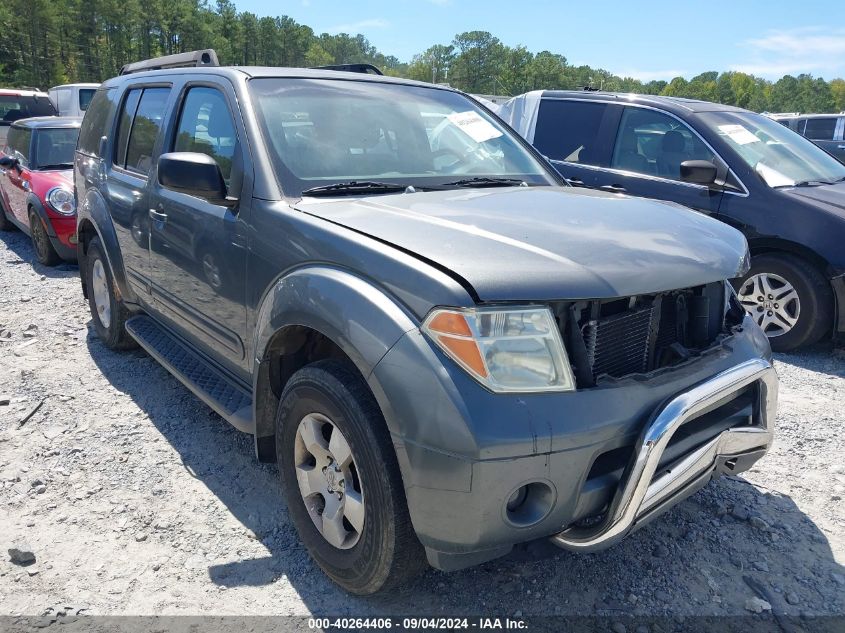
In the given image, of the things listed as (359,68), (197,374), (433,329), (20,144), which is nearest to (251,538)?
(197,374)

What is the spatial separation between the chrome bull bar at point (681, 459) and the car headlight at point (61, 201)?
7003 mm

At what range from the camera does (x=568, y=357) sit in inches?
78.0

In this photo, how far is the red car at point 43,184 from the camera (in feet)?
23.7

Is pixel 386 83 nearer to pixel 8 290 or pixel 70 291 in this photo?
pixel 70 291

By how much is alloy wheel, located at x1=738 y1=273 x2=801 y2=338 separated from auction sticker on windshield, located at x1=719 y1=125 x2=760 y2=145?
48.3 inches

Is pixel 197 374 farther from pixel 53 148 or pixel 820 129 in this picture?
pixel 820 129

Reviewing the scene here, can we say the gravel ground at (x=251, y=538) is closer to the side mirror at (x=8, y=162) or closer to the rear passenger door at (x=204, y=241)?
the rear passenger door at (x=204, y=241)

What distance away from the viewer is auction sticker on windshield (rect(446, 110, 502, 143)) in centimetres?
354

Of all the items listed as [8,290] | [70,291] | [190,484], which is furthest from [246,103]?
[8,290]

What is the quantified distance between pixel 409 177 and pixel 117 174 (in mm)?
2256

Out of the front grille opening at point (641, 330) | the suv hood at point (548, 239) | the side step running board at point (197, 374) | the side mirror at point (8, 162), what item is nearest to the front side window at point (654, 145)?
the suv hood at point (548, 239)

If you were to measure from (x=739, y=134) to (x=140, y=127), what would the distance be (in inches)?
187

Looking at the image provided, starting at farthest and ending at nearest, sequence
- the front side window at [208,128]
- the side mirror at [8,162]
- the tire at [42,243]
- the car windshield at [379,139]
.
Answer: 1. the side mirror at [8,162]
2. the tire at [42,243]
3. the front side window at [208,128]
4. the car windshield at [379,139]

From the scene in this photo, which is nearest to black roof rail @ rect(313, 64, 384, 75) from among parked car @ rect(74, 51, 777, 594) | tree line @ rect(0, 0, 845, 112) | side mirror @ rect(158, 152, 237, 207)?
parked car @ rect(74, 51, 777, 594)
